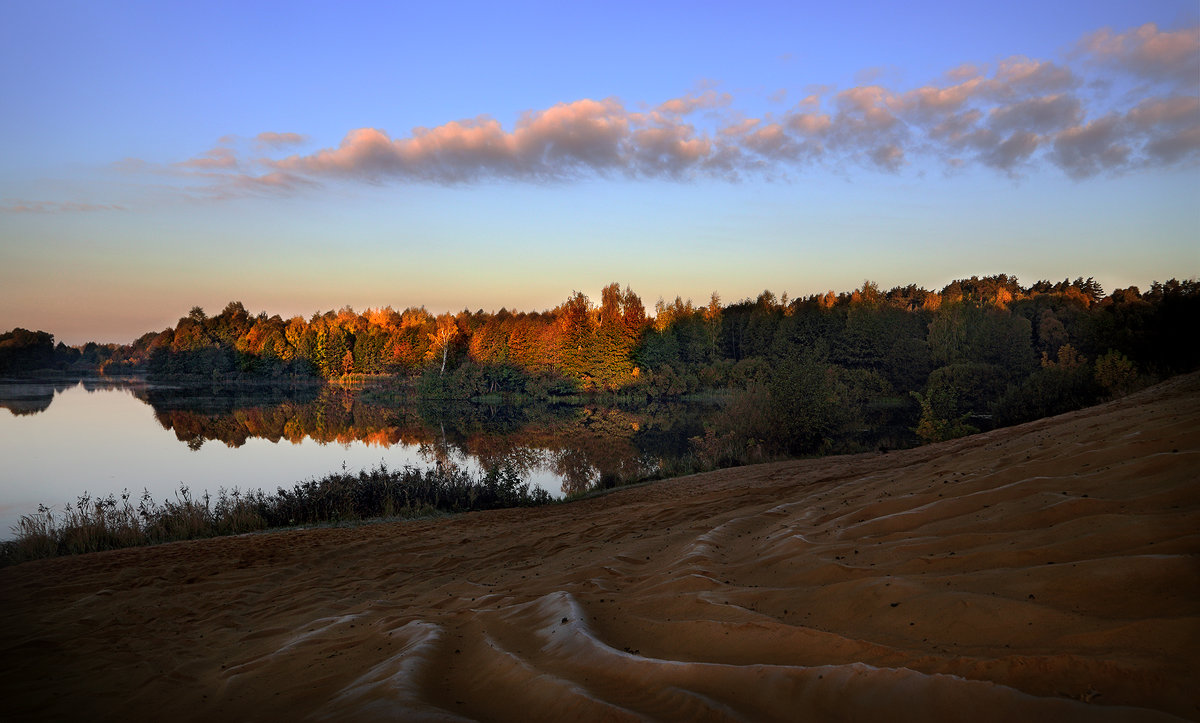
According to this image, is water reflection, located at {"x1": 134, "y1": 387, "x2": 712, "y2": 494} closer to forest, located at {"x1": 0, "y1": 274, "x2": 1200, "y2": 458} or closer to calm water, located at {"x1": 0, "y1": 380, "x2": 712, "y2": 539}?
calm water, located at {"x1": 0, "y1": 380, "x2": 712, "y2": 539}

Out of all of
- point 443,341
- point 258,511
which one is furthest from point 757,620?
point 443,341

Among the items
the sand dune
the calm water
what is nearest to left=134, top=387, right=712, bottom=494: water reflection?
the calm water

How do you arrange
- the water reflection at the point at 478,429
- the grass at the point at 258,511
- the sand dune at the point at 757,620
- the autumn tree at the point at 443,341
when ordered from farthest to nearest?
the autumn tree at the point at 443,341
the water reflection at the point at 478,429
the grass at the point at 258,511
the sand dune at the point at 757,620

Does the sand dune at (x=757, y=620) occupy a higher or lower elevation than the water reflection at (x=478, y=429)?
higher

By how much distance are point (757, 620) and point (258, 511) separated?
13.7 meters

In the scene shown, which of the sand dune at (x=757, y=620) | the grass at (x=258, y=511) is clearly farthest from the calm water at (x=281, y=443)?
the sand dune at (x=757, y=620)

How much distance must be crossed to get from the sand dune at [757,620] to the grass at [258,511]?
4314mm

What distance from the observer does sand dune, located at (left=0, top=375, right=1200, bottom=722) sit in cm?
290

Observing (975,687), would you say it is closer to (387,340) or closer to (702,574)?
(702,574)

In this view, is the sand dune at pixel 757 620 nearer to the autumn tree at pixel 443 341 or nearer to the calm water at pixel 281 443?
the calm water at pixel 281 443

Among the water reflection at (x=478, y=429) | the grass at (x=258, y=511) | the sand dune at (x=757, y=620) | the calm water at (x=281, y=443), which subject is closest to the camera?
the sand dune at (x=757, y=620)

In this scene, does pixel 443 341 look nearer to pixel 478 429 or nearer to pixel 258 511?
pixel 478 429

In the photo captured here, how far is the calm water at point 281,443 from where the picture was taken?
22.4 m

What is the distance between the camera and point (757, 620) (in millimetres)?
3955
